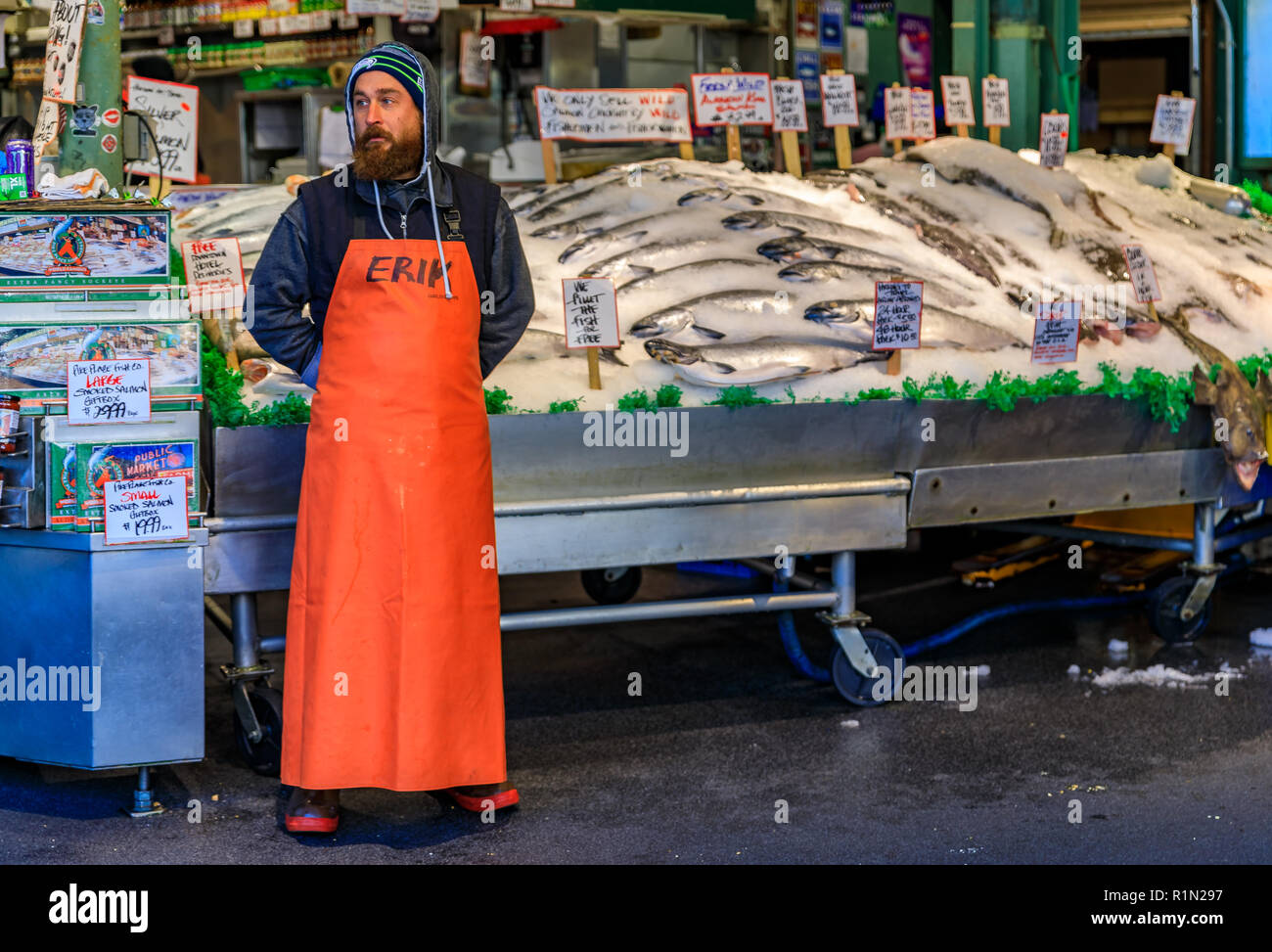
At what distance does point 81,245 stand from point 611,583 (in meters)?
3.09

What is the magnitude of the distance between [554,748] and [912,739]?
106 centimetres

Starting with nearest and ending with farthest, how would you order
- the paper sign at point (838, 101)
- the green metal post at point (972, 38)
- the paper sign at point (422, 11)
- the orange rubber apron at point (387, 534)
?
1. the orange rubber apron at point (387, 534)
2. the paper sign at point (838, 101)
3. the paper sign at point (422, 11)
4. the green metal post at point (972, 38)

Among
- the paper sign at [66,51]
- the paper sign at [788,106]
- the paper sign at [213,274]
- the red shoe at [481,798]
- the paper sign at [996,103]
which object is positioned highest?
the paper sign at [996,103]

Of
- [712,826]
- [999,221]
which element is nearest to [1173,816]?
[712,826]

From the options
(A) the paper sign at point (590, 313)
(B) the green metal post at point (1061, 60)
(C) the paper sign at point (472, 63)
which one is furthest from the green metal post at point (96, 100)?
(B) the green metal post at point (1061, 60)

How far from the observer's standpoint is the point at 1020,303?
564cm

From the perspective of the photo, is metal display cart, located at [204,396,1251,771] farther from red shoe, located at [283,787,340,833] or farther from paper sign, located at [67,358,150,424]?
red shoe, located at [283,787,340,833]

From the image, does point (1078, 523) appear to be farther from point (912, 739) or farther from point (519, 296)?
point (519, 296)

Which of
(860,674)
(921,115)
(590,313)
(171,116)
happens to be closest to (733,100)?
(921,115)

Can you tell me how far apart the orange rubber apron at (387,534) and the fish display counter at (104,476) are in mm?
370

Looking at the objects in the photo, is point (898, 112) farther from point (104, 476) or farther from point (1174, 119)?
point (104, 476)

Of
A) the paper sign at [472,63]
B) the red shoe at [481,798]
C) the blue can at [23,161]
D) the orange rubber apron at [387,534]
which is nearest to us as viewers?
the orange rubber apron at [387,534]

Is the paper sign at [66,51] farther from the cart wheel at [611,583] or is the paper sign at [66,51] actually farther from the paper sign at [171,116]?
the cart wheel at [611,583]

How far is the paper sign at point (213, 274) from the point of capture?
4348 millimetres
